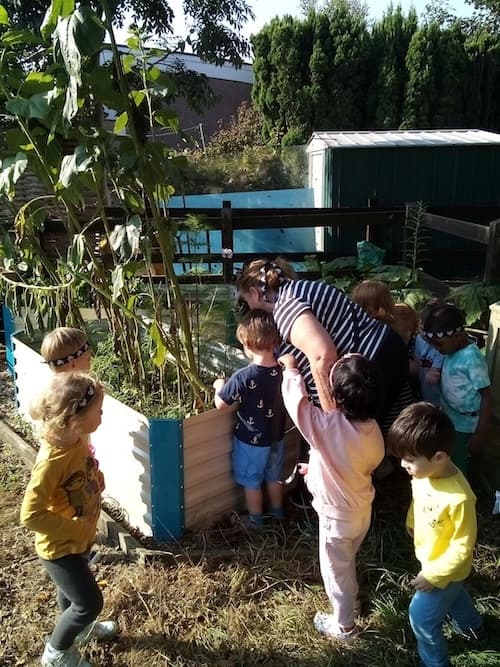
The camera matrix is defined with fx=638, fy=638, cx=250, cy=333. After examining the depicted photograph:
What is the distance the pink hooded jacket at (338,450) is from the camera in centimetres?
220

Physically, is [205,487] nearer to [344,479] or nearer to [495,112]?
[344,479]

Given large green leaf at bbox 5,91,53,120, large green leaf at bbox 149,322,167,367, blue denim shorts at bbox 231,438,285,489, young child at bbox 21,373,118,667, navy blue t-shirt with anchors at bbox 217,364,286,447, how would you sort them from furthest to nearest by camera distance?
blue denim shorts at bbox 231,438,285,489, navy blue t-shirt with anchors at bbox 217,364,286,447, large green leaf at bbox 149,322,167,367, large green leaf at bbox 5,91,53,120, young child at bbox 21,373,118,667

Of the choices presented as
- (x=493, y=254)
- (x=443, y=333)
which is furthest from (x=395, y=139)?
(x=443, y=333)

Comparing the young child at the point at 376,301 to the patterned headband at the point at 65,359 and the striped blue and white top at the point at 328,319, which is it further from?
the patterned headband at the point at 65,359

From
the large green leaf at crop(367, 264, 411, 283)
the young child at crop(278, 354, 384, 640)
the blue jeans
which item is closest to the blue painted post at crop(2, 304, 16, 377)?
the large green leaf at crop(367, 264, 411, 283)

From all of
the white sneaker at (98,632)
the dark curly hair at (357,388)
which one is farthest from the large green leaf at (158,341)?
the white sneaker at (98,632)

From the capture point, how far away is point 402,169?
9148 mm

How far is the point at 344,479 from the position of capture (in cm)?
222

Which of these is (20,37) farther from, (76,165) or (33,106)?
(76,165)

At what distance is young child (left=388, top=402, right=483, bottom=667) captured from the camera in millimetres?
1949

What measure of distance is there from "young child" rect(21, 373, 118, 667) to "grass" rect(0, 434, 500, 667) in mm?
257

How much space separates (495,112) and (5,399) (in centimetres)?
1519

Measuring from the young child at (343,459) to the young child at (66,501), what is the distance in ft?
2.34

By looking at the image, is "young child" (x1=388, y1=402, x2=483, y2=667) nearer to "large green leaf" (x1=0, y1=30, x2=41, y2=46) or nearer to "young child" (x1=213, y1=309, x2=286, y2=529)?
"young child" (x1=213, y1=309, x2=286, y2=529)
